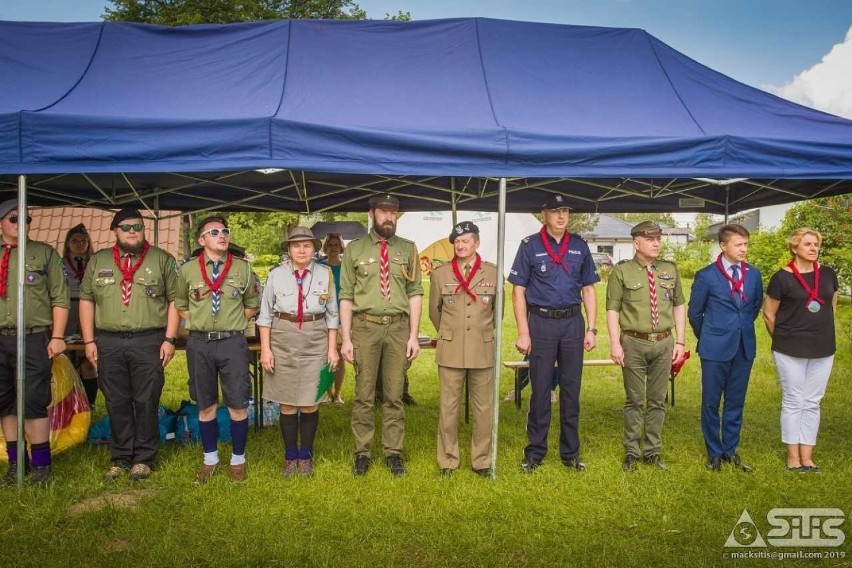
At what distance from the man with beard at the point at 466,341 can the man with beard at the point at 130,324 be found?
6.30 ft

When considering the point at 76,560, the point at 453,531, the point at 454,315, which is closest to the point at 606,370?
the point at 454,315

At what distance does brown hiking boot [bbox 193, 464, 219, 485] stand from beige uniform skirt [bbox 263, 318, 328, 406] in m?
0.65

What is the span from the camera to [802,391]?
4863mm

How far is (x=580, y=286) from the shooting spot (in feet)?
16.0

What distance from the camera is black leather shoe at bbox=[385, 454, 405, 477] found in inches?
189

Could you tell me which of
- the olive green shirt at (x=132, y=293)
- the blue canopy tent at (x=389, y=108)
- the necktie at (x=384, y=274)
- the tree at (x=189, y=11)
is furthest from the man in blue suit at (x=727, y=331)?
the tree at (x=189, y=11)

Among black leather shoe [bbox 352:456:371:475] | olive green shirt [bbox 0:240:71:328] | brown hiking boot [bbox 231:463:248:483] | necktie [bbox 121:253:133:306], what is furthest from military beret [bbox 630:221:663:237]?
olive green shirt [bbox 0:240:71:328]

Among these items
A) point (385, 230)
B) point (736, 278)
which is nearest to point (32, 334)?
point (385, 230)

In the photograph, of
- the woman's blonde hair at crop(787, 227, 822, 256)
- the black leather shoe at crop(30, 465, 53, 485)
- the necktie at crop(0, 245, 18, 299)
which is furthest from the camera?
the woman's blonde hair at crop(787, 227, 822, 256)

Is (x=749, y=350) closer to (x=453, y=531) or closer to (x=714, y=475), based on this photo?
(x=714, y=475)

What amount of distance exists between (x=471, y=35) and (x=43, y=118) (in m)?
3.18

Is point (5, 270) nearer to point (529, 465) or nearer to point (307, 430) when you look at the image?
point (307, 430)

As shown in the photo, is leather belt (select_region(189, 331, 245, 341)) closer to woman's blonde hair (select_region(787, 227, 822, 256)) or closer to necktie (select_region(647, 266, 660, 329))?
necktie (select_region(647, 266, 660, 329))

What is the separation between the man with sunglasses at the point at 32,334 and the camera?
446cm
